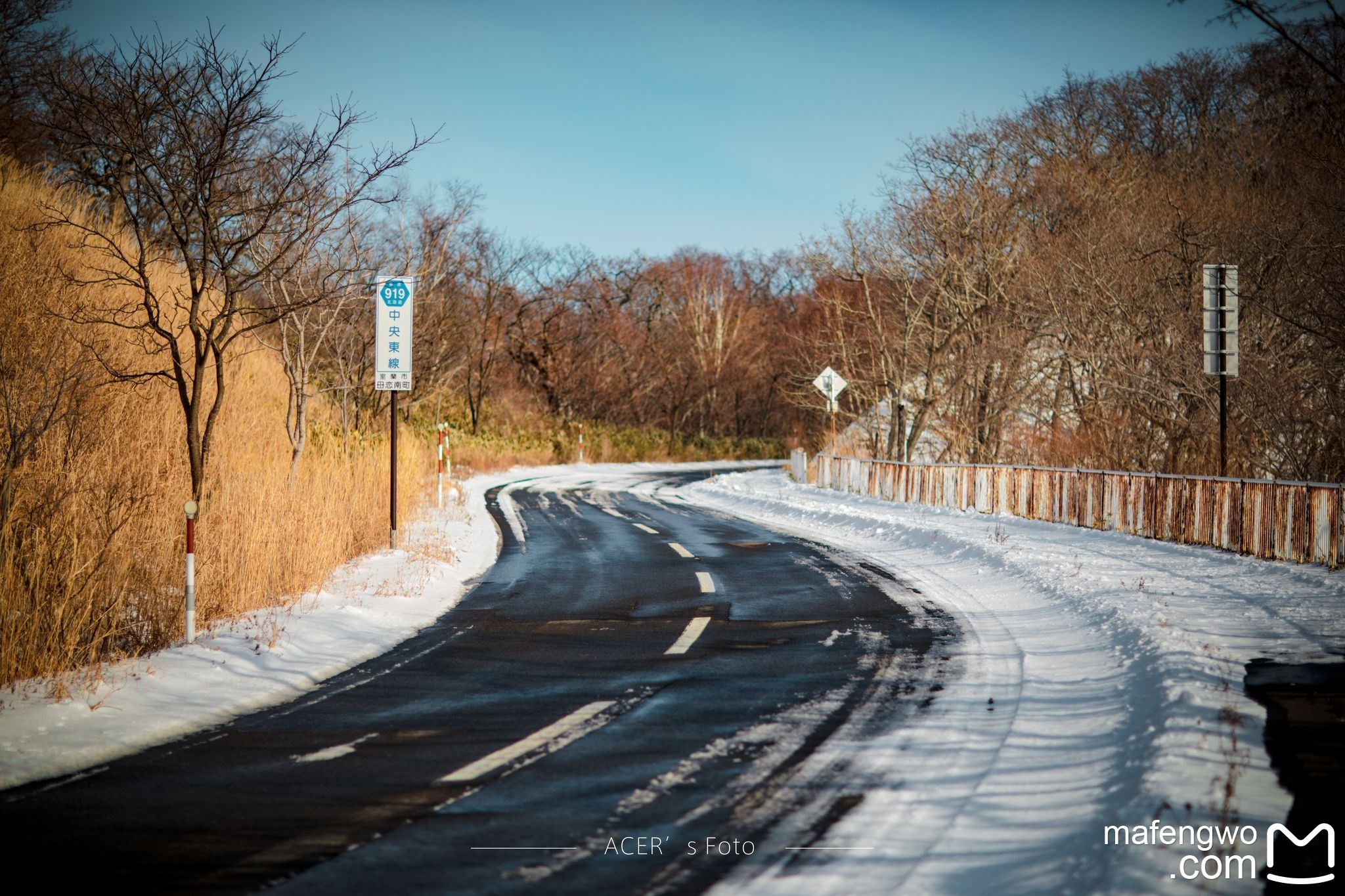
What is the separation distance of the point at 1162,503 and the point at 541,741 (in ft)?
40.2

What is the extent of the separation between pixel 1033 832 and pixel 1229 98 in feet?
130

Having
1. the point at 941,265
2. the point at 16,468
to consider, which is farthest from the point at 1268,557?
the point at 941,265

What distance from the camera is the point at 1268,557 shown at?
1240 cm

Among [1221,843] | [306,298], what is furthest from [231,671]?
[306,298]

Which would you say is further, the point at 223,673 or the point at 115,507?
the point at 115,507

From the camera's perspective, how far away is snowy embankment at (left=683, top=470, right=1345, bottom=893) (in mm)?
3883

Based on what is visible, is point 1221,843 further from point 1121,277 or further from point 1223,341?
point 1121,277

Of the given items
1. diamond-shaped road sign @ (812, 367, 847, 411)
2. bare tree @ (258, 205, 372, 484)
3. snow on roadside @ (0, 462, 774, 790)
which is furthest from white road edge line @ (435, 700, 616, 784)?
diamond-shaped road sign @ (812, 367, 847, 411)

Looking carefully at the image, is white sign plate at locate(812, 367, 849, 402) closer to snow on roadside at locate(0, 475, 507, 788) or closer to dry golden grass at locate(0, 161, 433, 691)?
dry golden grass at locate(0, 161, 433, 691)

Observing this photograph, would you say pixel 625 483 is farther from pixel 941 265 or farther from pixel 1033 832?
pixel 1033 832

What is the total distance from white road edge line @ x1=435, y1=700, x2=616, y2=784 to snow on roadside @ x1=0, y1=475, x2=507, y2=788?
2.07 metres

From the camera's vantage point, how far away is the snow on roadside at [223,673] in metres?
5.66

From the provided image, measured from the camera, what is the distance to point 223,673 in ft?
24.1

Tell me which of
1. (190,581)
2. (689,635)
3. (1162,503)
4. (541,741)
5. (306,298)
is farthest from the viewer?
(306,298)
